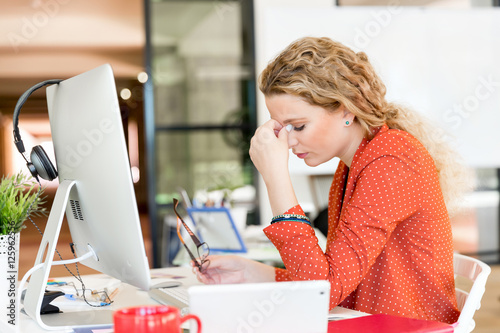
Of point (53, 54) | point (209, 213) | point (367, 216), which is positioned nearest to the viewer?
point (367, 216)

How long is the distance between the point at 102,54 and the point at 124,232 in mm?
8544

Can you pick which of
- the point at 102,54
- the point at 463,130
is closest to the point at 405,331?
the point at 463,130

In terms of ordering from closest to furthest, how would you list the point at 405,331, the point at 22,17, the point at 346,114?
the point at 405,331 < the point at 346,114 < the point at 22,17

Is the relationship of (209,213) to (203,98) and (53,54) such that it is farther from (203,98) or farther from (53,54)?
(53,54)

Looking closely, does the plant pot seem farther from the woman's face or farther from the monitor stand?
the woman's face

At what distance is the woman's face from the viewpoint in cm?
138

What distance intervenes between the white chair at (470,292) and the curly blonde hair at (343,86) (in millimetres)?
182

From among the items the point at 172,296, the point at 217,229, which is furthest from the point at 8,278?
the point at 217,229

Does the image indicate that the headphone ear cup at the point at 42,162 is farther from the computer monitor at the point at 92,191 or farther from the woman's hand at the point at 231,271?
the woman's hand at the point at 231,271

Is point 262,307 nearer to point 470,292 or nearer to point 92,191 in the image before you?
point 92,191

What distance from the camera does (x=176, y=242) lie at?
181 inches

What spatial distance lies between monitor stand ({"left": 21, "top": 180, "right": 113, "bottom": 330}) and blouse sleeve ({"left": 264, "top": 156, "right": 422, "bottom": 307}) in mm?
388

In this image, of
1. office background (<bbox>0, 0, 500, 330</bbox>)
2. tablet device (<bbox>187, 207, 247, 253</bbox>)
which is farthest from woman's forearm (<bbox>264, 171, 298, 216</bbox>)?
office background (<bbox>0, 0, 500, 330</bbox>)

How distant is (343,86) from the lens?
54.3 inches
